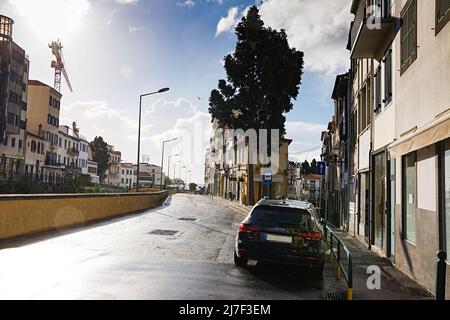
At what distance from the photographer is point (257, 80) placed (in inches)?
1353

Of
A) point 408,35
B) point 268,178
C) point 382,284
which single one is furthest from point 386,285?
point 268,178

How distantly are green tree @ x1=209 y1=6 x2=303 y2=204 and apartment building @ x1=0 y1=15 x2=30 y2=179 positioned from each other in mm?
25960

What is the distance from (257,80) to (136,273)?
1102 inches

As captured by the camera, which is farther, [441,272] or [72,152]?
[72,152]

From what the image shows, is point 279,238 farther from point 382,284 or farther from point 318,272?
point 382,284

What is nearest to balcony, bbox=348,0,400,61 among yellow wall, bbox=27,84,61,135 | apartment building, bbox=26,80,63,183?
apartment building, bbox=26,80,63,183

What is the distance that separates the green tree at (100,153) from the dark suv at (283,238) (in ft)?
337

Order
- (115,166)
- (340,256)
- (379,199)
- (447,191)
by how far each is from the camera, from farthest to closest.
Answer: (115,166), (379,199), (340,256), (447,191)

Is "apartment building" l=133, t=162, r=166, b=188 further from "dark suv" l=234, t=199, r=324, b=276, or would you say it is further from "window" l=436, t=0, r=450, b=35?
"window" l=436, t=0, r=450, b=35

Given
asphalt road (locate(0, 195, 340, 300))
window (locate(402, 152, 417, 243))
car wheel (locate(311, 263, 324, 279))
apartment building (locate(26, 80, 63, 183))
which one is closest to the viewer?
asphalt road (locate(0, 195, 340, 300))

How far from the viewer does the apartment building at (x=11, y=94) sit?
50500 millimetres

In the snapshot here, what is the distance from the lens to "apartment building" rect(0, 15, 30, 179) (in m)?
50.5

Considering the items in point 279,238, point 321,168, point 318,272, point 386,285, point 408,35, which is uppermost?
point 408,35

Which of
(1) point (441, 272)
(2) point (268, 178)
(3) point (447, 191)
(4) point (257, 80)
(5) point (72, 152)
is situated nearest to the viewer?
(1) point (441, 272)
